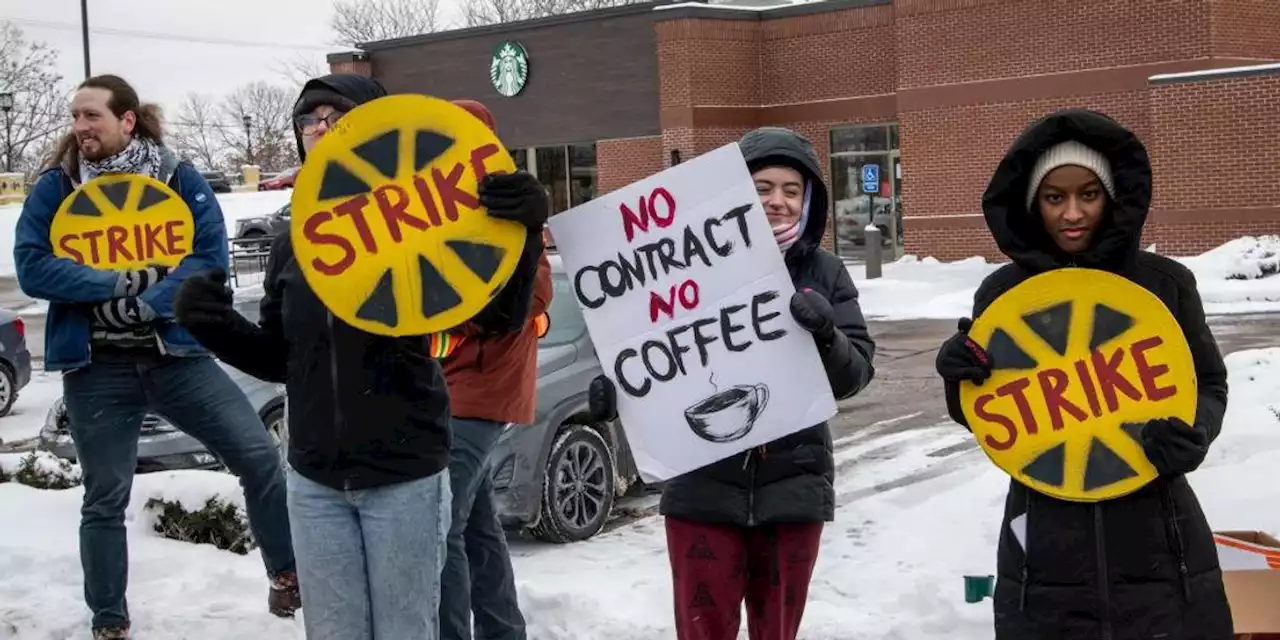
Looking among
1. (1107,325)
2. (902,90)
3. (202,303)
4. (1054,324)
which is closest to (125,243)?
(202,303)

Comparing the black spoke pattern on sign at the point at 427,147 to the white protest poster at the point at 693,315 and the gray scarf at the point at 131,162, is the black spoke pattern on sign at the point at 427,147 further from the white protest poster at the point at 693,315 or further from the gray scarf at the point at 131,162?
the gray scarf at the point at 131,162

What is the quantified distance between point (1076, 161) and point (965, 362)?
538 mm

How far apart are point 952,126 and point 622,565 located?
22.8 m

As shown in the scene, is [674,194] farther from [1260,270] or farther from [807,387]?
[1260,270]

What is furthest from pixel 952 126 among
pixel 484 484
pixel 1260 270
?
pixel 484 484

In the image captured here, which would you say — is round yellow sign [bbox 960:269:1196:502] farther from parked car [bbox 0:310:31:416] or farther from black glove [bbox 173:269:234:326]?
parked car [bbox 0:310:31:416]

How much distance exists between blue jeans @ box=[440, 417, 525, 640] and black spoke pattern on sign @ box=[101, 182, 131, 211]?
160 centimetres

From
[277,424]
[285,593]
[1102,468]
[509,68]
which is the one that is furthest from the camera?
[509,68]

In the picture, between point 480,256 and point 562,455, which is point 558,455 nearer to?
point 562,455

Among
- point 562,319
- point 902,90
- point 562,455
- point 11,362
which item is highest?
point 902,90

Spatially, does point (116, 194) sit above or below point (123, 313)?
above

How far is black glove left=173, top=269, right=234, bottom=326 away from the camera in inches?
138

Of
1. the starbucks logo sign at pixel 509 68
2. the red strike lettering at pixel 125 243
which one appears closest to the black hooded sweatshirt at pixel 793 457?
the red strike lettering at pixel 125 243

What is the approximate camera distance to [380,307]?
331cm
